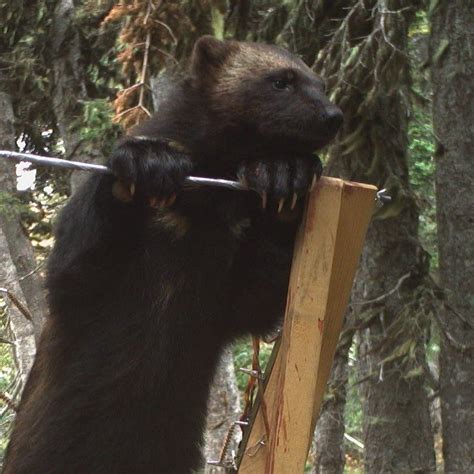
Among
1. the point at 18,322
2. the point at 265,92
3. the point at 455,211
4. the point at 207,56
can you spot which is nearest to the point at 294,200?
the point at 265,92

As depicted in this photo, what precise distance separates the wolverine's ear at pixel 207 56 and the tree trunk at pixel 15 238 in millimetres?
5231

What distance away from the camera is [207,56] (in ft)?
14.3

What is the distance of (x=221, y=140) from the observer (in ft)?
12.7

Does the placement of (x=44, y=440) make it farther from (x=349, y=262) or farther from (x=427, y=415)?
(x=427, y=415)

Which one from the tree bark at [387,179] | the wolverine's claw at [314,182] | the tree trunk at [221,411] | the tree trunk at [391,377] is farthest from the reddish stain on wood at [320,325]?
the tree trunk at [221,411]

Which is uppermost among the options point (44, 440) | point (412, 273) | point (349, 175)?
point (349, 175)

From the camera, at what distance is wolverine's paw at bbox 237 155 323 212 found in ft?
10.5

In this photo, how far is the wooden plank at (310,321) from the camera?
2.83 metres

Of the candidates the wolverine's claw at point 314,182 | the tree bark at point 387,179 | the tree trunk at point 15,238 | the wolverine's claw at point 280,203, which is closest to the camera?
the wolverine's claw at point 314,182

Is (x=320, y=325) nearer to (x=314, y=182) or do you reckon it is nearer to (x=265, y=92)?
(x=314, y=182)

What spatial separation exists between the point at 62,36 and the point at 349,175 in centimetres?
406

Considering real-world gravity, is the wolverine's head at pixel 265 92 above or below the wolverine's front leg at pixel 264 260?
above

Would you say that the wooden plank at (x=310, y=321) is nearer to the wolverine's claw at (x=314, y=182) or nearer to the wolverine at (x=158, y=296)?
the wolverine's claw at (x=314, y=182)

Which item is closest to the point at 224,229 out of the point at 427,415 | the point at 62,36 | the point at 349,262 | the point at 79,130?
the point at 349,262
